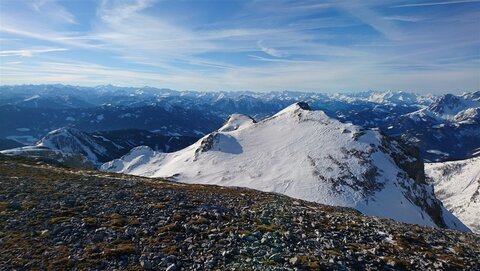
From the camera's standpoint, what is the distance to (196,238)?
68.5 ft

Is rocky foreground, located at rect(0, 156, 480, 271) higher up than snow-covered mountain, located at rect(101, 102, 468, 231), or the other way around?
rocky foreground, located at rect(0, 156, 480, 271)

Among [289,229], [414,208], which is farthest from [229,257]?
[414,208]

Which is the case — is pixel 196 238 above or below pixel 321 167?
above

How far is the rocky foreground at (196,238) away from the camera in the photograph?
60.4 ft

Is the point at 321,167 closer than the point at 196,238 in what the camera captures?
No

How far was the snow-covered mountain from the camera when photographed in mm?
108750

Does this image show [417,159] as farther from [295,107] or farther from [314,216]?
Answer: [314,216]

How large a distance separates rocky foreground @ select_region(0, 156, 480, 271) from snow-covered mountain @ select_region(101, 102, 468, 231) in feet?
260

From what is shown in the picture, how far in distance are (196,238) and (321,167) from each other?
343 feet

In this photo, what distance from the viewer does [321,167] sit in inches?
4771

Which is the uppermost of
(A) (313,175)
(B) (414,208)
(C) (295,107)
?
(C) (295,107)

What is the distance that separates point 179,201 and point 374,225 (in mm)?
14907

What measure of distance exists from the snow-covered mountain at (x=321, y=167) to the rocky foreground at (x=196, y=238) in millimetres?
79273

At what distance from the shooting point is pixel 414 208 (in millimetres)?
111812
